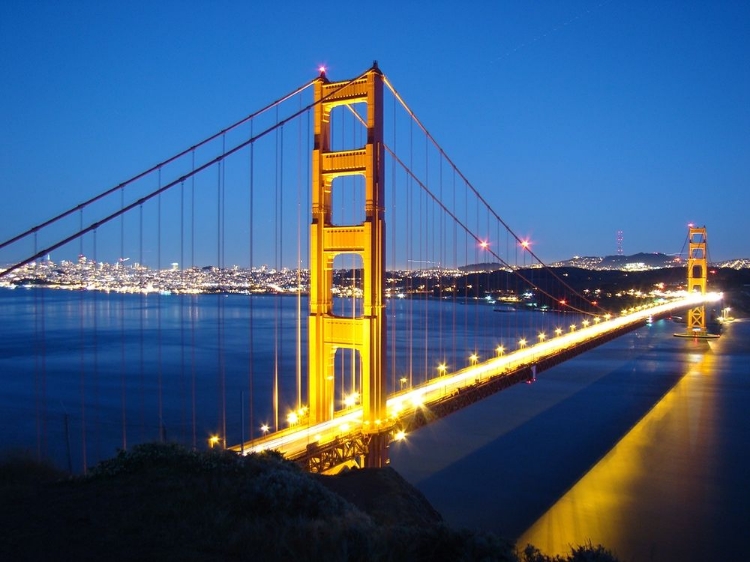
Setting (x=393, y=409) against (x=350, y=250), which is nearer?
(x=350, y=250)

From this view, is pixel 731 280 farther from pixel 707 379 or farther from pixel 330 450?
pixel 330 450

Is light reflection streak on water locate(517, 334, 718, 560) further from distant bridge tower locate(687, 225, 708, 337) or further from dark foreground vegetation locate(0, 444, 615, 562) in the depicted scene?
distant bridge tower locate(687, 225, 708, 337)

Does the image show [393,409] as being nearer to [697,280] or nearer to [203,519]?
[203,519]

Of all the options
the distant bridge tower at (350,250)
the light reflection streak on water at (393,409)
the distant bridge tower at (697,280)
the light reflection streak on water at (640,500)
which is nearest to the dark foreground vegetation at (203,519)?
the light reflection streak on water at (393,409)

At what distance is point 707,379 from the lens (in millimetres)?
25078

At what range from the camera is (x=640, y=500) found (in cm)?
1055

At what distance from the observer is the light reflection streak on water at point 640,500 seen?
28.6ft

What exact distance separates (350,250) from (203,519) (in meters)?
5.14

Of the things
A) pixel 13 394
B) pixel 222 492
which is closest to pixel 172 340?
pixel 13 394

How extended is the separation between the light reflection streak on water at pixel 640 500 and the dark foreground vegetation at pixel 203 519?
3.43 meters

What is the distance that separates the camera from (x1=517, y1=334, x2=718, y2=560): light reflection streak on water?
8.73 meters

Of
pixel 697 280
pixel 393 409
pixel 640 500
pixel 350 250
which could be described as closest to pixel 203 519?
pixel 350 250

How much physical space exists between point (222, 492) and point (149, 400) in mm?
15559

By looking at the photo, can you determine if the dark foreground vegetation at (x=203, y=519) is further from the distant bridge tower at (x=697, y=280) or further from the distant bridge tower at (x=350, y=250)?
the distant bridge tower at (x=697, y=280)
